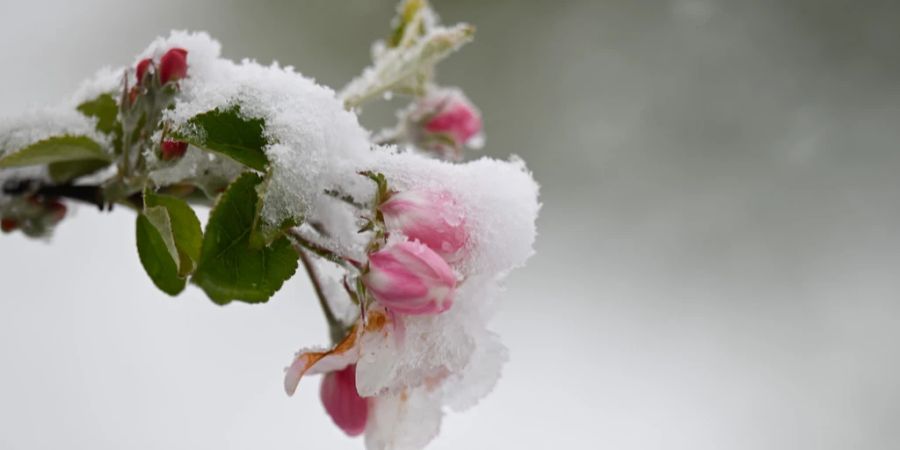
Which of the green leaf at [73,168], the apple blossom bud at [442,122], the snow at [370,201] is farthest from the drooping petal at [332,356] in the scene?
the apple blossom bud at [442,122]

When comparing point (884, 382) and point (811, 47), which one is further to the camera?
point (811, 47)

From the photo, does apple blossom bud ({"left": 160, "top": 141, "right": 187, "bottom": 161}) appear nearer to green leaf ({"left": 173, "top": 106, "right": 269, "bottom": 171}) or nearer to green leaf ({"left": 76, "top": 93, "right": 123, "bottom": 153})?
green leaf ({"left": 173, "top": 106, "right": 269, "bottom": 171})

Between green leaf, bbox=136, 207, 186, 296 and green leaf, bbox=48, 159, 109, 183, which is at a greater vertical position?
green leaf, bbox=48, 159, 109, 183

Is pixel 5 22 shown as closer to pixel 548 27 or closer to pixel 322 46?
pixel 322 46

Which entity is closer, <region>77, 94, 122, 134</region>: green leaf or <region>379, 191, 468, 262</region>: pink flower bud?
<region>379, 191, 468, 262</region>: pink flower bud

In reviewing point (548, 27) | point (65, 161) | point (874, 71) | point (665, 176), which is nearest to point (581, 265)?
point (665, 176)

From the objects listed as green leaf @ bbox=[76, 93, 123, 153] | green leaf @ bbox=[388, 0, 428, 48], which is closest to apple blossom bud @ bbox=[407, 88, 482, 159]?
green leaf @ bbox=[388, 0, 428, 48]
